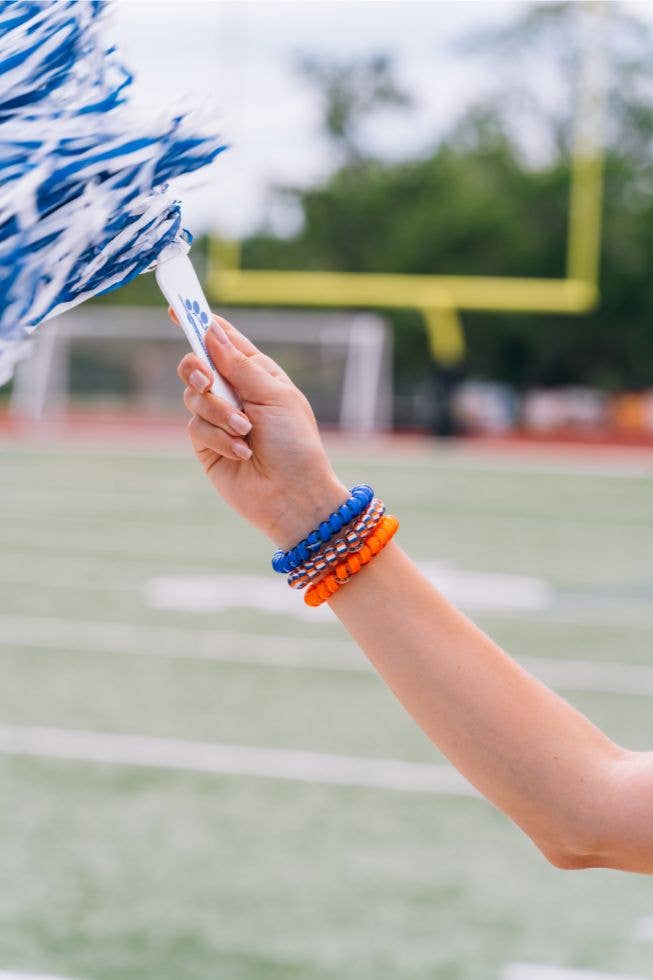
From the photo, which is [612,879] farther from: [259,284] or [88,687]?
[259,284]

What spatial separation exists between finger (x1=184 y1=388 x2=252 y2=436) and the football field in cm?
190

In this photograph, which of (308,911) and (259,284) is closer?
(308,911)

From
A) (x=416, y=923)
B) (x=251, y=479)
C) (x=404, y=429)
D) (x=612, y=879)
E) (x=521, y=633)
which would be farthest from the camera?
(x=404, y=429)

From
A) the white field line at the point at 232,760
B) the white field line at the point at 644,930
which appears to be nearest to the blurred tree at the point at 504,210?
the white field line at the point at 232,760

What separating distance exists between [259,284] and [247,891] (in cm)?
1591

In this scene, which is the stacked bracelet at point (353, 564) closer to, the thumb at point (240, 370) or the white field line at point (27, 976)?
the thumb at point (240, 370)

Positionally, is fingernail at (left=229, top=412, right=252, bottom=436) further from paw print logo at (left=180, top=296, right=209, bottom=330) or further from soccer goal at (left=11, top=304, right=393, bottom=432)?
soccer goal at (left=11, top=304, right=393, bottom=432)

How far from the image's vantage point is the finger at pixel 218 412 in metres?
0.93

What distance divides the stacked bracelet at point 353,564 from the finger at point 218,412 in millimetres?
116

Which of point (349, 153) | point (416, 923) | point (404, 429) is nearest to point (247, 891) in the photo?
point (416, 923)

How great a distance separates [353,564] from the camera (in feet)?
3.22

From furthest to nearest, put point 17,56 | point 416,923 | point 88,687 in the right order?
1. point 88,687
2. point 416,923
3. point 17,56

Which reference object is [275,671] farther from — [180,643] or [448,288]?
[448,288]

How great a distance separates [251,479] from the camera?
981mm
